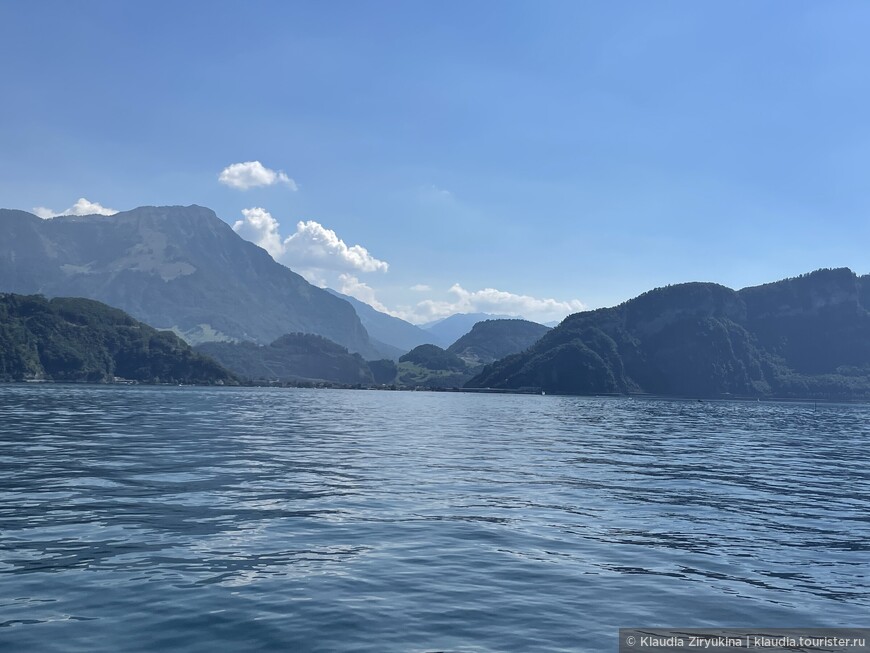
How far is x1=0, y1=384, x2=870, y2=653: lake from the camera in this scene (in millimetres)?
18250

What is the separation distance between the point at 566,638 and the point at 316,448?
50.6 m

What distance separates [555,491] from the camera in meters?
42.6

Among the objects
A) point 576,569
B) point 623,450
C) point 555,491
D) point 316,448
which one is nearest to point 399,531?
point 576,569

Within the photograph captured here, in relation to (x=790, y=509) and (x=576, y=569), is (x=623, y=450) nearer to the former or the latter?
(x=790, y=509)

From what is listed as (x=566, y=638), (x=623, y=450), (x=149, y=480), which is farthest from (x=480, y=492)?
(x=623, y=450)

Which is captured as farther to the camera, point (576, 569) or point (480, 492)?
point (480, 492)

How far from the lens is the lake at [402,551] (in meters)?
18.2

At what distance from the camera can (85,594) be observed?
20.0 meters

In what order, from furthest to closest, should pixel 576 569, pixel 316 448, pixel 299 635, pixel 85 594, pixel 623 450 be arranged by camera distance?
pixel 623 450 → pixel 316 448 → pixel 576 569 → pixel 85 594 → pixel 299 635

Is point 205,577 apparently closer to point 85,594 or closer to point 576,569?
point 85,594

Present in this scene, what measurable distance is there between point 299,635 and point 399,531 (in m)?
12.2

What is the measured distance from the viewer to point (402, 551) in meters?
26.2

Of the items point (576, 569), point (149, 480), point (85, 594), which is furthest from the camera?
point (149, 480)

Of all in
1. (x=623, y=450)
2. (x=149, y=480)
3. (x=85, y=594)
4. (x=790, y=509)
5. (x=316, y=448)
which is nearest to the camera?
(x=85, y=594)
